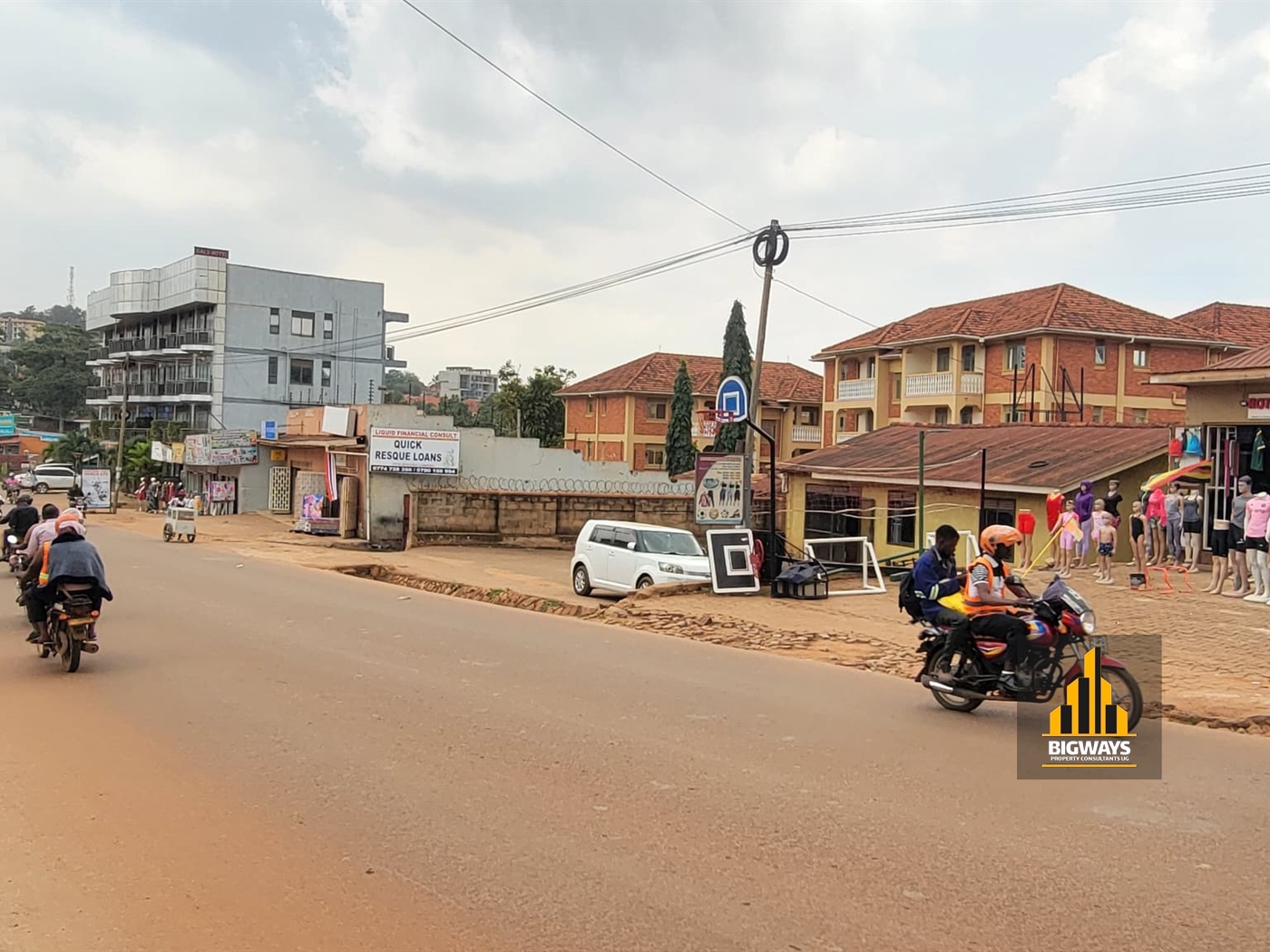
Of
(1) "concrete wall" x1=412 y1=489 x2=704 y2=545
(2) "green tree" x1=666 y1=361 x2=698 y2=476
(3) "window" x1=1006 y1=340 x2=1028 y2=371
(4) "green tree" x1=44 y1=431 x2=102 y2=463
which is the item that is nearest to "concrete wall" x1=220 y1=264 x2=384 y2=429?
(4) "green tree" x1=44 y1=431 x2=102 y2=463

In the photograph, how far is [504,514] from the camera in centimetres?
3534

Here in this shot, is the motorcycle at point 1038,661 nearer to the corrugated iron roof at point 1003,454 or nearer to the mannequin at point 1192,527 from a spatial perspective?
the mannequin at point 1192,527

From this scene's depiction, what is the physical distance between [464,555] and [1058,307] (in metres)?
27.1

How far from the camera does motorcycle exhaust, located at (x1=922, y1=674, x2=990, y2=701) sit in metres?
8.87

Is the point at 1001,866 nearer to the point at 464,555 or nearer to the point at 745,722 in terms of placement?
the point at 745,722

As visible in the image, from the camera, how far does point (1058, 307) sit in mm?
43812

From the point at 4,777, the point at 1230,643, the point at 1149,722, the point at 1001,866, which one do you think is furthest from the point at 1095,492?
the point at 4,777

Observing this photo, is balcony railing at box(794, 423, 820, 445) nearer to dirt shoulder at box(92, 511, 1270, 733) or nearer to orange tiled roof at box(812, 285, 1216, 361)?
orange tiled roof at box(812, 285, 1216, 361)

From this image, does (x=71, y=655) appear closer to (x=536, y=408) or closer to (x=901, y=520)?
(x=901, y=520)

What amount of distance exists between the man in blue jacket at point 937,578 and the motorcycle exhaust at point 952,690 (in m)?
0.50

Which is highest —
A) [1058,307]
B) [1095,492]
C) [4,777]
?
[1058,307]

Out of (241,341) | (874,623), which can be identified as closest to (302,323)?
(241,341)

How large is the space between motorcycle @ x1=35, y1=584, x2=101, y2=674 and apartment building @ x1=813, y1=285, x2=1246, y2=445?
35.0 m

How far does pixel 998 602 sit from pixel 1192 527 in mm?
13578
